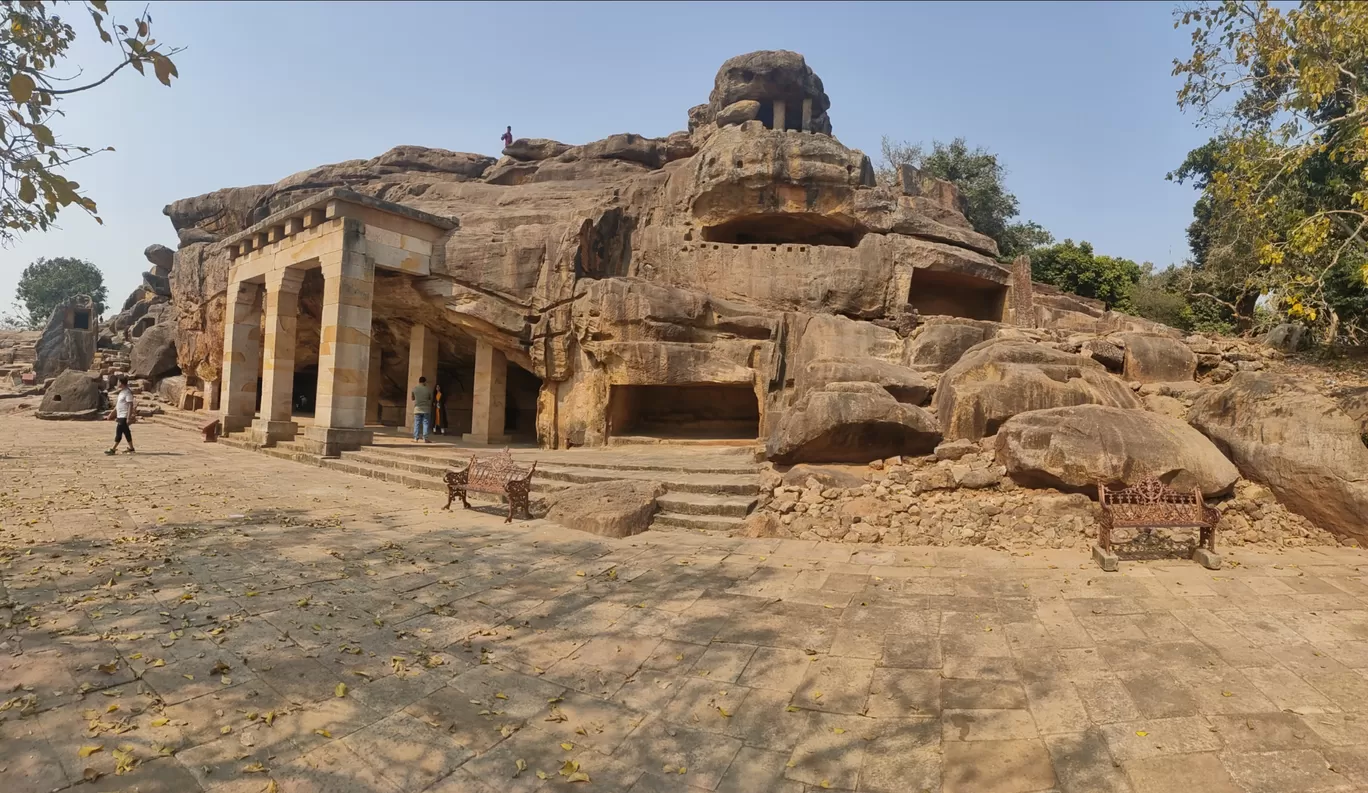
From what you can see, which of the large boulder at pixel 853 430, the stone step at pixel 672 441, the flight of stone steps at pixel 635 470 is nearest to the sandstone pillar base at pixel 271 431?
the flight of stone steps at pixel 635 470

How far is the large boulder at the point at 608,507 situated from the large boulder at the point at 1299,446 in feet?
23.4

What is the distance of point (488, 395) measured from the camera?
17.4 meters

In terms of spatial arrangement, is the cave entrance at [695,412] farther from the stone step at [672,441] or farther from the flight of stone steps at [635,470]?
the flight of stone steps at [635,470]

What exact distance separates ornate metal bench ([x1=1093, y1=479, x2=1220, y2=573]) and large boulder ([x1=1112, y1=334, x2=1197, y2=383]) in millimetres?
5610

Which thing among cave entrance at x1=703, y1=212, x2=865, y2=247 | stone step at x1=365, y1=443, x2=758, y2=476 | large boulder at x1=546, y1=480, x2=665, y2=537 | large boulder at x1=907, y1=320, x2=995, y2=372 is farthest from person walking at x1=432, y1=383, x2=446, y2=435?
large boulder at x1=907, y1=320, x2=995, y2=372

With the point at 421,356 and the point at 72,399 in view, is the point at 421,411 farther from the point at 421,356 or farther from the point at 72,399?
the point at 72,399

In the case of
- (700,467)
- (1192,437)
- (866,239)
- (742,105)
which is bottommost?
(700,467)

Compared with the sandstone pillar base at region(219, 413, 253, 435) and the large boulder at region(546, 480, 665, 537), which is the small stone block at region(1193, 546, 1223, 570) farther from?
the sandstone pillar base at region(219, 413, 253, 435)

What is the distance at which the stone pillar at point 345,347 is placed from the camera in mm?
13992

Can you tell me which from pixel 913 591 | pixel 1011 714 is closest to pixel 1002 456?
pixel 913 591

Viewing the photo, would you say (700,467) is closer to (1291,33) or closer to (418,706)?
(418,706)

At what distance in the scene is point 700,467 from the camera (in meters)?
10.1

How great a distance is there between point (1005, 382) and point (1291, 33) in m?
6.00

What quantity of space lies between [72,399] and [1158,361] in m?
31.7
